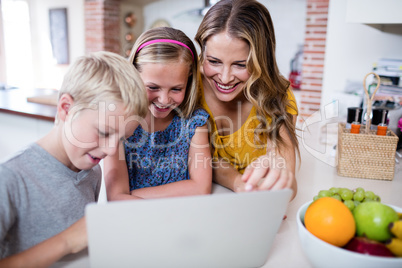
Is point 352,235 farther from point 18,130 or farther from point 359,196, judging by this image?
point 18,130

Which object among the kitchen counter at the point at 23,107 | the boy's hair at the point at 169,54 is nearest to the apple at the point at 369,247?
the boy's hair at the point at 169,54

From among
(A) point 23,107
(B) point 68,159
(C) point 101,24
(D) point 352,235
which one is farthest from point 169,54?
(C) point 101,24

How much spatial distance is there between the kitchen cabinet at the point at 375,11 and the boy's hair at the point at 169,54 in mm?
959

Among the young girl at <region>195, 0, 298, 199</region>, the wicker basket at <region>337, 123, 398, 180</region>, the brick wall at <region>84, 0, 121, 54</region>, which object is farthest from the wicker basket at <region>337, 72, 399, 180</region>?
the brick wall at <region>84, 0, 121, 54</region>

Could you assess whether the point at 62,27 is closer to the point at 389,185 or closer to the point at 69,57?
the point at 69,57

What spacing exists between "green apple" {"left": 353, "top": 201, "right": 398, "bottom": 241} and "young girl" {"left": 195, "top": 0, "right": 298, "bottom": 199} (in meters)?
0.34

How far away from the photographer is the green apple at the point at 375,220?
2.03 ft

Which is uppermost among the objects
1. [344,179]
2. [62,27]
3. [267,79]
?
[62,27]

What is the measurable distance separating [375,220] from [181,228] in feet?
1.21

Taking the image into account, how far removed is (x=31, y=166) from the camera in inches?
27.5

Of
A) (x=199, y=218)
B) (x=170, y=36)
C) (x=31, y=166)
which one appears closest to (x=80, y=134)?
(x=31, y=166)

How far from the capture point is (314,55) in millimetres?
3930

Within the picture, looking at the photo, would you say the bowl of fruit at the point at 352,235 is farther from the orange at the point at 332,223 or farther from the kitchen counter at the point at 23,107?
the kitchen counter at the point at 23,107

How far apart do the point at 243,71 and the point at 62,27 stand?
236 inches
